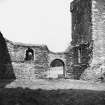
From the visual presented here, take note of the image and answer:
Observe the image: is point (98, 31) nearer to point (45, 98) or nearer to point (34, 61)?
point (34, 61)

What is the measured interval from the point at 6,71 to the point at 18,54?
5.99ft

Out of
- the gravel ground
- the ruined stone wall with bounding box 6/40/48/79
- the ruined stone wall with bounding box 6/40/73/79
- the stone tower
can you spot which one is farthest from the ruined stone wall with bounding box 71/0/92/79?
the gravel ground

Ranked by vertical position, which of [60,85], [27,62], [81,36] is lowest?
[60,85]

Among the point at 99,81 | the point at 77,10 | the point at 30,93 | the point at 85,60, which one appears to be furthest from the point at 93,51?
the point at 30,93

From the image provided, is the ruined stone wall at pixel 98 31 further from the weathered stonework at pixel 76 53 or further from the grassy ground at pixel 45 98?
the grassy ground at pixel 45 98

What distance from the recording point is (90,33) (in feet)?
63.1

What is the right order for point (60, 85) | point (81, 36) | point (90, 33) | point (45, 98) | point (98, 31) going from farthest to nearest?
point (81, 36), point (90, 33), point (98, 31), point (60, 85), point (45, 98)

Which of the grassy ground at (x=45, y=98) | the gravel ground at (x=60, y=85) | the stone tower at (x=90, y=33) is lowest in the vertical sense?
the gravel ground at (x=60, y=85)

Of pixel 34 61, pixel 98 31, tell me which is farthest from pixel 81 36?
pixel 34 61

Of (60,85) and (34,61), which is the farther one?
(34,61)

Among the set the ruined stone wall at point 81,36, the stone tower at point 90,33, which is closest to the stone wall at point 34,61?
the ruined stone wall at point 81,36

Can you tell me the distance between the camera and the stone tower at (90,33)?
62.2 ft

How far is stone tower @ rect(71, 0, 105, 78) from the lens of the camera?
62.2 ft

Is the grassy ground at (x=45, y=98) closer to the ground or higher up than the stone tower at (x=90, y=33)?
closer to the ground
